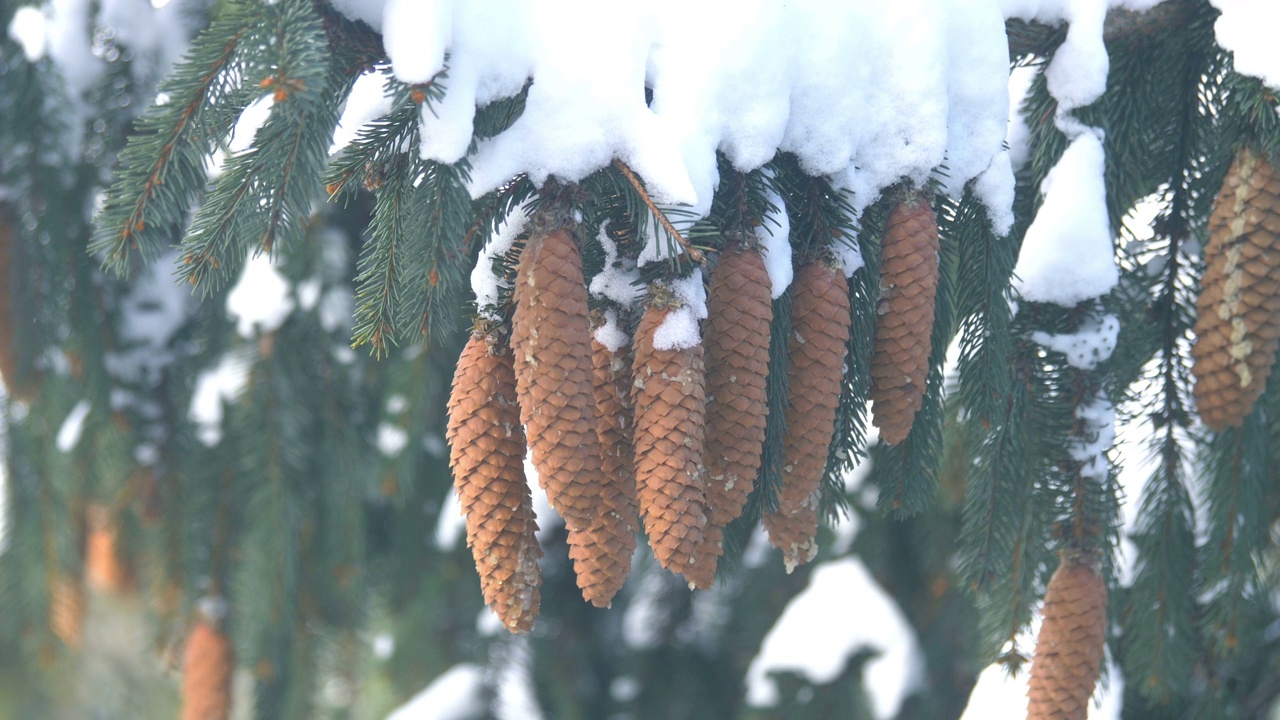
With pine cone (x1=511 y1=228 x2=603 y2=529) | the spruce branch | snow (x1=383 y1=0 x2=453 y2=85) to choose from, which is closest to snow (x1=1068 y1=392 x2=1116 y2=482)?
pine cone (x1=511 y1=228 x2=603 y2=529)

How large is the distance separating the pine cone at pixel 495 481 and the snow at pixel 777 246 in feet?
0.87

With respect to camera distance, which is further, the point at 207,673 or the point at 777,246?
the point at 207,673

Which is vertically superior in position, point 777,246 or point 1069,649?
point 777,246

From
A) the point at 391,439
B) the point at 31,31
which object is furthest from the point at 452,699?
the point at 31,31

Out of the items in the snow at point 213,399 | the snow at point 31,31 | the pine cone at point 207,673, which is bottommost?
the pine cone at point 207,673

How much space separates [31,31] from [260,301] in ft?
2.06

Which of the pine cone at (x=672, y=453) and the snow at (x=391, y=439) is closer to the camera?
the pine cone at (x=672, y=453)

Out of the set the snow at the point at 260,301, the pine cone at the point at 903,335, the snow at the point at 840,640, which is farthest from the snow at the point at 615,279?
the snow at the point at 840,640

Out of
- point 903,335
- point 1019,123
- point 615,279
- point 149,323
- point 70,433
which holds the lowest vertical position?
point 903,335

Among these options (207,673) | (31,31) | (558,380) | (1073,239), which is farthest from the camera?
(207,673)

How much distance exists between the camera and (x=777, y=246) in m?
1.03

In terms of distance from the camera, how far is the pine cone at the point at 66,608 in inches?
91.4

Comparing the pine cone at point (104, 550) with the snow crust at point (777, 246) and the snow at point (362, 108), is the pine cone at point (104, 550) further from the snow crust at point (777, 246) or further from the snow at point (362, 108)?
the snow crust at point (777, 246)

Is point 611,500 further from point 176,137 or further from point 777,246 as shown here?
point 176,137
